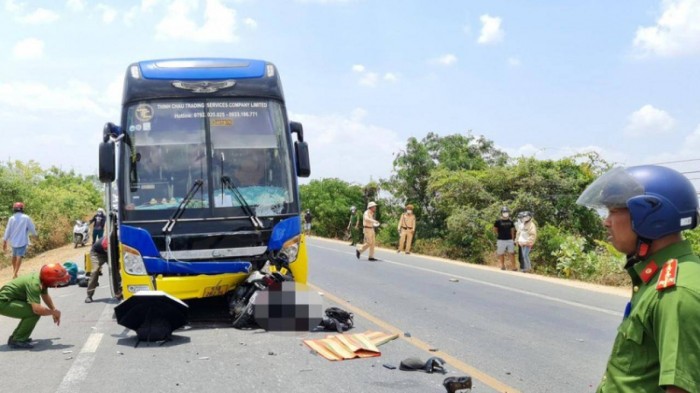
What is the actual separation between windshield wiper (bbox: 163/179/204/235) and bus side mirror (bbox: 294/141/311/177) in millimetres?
1349

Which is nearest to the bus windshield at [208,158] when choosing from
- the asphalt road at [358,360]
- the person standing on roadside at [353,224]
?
the asphalt road at [358,360]

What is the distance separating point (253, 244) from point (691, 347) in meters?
6.81

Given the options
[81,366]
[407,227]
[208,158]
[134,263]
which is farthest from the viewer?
[407,227]

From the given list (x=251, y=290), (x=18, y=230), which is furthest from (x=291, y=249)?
(x=18, y=230)

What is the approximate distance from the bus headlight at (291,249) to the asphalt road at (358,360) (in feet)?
3.43

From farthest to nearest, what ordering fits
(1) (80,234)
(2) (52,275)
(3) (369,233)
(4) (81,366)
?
(1) (80,234)
(3) (369,233)
(2) (52,275)
(4) (81,366)

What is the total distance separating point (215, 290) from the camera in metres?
8.44

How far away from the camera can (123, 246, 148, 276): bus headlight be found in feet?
26.7

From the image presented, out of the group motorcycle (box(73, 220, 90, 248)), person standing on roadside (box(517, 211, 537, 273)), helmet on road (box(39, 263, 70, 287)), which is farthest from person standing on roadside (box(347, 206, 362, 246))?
helmet on road (box(39, 263, 70, 287))

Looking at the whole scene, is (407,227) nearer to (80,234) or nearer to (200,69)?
(80,234)

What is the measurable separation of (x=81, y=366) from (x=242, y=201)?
2.88 metres

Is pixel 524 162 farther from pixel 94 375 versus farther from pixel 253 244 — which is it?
pixel 94 375

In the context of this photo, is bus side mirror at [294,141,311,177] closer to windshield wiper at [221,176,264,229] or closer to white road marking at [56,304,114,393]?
windshield wiper at [221,176,264,229]

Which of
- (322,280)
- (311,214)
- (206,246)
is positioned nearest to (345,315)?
(206,246)
